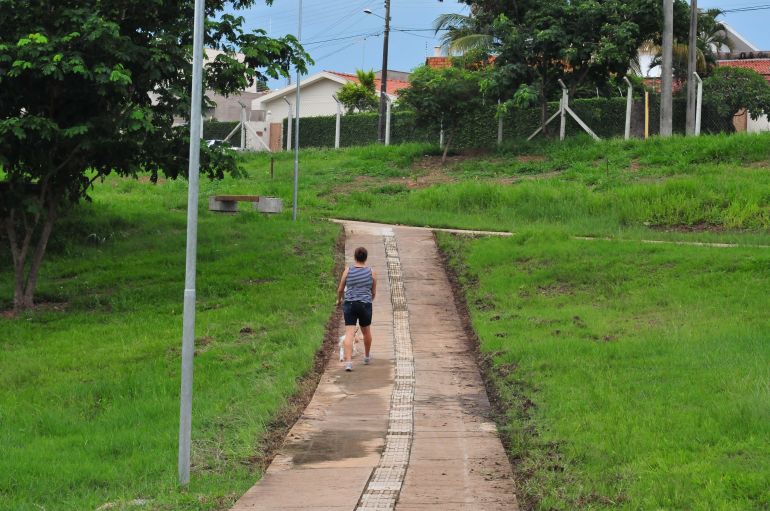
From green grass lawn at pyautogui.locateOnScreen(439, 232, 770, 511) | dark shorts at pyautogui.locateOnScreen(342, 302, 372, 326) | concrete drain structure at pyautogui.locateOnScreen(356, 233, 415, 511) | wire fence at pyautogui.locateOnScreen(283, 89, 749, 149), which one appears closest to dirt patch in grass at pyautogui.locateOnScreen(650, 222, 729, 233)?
green grass lawn at pyautogui.locateOnScreen(439, 232, 770, 511)

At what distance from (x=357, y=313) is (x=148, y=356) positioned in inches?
106

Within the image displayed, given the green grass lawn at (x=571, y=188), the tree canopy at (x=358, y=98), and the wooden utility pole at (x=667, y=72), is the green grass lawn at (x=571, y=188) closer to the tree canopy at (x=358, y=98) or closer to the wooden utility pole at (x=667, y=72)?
the wooden utility pole at (x=667, y=72)

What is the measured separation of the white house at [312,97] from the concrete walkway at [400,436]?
3368 centimetres

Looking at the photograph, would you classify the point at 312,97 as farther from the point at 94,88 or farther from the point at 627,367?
the point at 627,367

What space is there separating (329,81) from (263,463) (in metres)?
41.5

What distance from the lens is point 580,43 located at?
27672 mm

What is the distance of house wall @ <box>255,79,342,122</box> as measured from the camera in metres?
48.0

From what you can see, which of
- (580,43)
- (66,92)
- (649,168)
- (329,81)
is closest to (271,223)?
(66,92)

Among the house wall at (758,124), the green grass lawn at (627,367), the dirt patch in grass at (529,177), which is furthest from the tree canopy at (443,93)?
the house wall at (758,124)

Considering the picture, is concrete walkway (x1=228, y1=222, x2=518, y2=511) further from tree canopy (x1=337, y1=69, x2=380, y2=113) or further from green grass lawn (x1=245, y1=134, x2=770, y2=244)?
tree canopy (x1=337, y1=69, x2=380, y2=113)

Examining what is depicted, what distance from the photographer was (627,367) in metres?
10.5

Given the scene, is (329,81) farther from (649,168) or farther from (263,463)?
(263,463)

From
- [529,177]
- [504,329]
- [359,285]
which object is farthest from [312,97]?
[359,285]

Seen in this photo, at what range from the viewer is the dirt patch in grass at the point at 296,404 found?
8820mm
